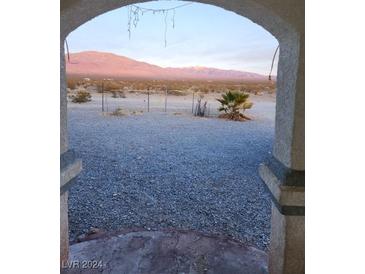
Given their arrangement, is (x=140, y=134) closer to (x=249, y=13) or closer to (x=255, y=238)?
(x=255, y=238)

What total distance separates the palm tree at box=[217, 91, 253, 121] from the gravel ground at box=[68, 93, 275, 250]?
10.6 feet

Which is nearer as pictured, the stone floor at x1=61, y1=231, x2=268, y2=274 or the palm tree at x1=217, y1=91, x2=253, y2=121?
the stone floor at x1=61, y1=231, x2=268, y2=274

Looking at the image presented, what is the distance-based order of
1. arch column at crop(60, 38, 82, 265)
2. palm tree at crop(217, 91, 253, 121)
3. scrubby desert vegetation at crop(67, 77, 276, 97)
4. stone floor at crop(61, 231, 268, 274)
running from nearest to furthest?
arch column at crop(60, 38, 82, 265), stone floor at crop(61, 231, 268, 274), palm tree at crop(217, 91, 253, 121), scrubby desert vegetation at crop(67, 77, 276, 97)

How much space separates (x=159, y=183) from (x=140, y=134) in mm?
4903

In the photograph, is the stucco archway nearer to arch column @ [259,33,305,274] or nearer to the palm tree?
arch column @ [259,33,305,274]

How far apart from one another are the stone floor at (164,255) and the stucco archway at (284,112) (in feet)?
1.83

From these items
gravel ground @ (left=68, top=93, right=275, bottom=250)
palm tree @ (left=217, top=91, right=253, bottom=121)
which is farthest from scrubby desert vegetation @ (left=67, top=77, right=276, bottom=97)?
gravel ground @ (left=68, top=93, right=275, bottom=250)

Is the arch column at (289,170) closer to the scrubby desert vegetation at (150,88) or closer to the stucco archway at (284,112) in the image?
the stucco archway at (284,112)

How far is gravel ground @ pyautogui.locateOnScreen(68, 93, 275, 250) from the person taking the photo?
15.5 feet

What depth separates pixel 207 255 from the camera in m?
2.99

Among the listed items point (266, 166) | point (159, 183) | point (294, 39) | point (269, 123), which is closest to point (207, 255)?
point (266, 166)

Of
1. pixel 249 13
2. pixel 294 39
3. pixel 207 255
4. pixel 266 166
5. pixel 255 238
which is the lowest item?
pixel 255 238

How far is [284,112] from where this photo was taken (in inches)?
89.8

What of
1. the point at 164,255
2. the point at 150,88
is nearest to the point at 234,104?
the point at 164,255
